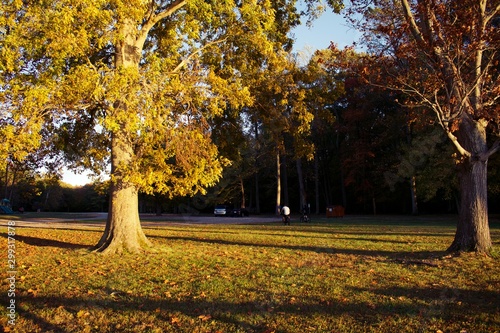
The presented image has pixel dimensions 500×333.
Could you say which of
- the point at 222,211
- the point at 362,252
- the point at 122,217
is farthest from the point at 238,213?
the point at 362,252

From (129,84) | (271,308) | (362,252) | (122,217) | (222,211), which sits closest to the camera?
(271,308)

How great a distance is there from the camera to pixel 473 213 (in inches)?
396

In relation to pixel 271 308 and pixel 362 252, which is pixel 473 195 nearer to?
pixel 362 252

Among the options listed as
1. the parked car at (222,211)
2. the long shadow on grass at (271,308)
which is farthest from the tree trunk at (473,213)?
the parked car at (222,211)

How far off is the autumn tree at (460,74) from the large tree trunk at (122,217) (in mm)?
7109

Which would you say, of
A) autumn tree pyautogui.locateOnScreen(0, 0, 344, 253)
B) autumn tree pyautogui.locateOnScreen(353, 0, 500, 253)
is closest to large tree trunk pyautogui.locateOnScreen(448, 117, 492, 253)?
autumn tree pyautogui.locateOnScreen(353, 0, 500, 253)

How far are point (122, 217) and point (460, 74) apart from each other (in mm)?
9402

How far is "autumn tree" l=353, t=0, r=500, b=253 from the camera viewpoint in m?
9.51

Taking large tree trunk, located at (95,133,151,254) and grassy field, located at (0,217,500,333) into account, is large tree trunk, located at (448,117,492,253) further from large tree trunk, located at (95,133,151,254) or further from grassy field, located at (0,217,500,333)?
large tree trunk, located at (95,133,151,254)

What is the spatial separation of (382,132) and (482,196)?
3505 centimetres

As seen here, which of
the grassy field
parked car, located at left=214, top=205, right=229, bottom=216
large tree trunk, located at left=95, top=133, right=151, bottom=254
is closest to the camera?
the grassy field

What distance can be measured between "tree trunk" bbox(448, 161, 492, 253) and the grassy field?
46 centimetres

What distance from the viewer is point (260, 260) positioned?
9.83 m

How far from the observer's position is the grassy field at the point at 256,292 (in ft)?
16.4
